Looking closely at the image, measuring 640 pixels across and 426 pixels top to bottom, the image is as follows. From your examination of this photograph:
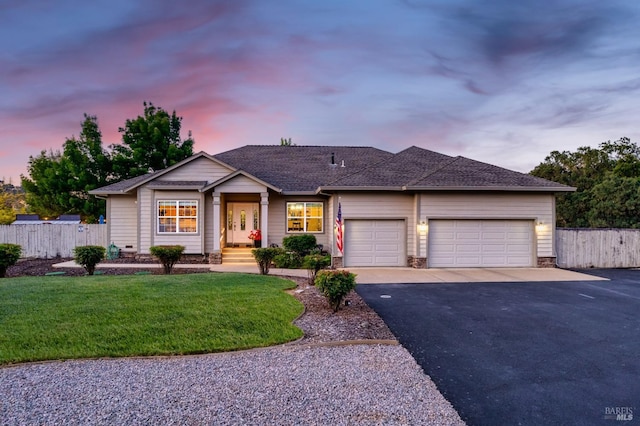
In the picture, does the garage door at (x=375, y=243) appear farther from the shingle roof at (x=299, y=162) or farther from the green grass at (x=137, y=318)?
the green grass at (x=137, y=318)

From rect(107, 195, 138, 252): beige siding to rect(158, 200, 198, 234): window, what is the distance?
6.52 feet

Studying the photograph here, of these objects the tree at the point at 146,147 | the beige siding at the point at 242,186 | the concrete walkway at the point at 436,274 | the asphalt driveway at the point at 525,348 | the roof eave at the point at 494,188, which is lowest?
the concrete walkway at the point at 436,274

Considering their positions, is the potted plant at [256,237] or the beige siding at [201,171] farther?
the potted plant at [256,237]

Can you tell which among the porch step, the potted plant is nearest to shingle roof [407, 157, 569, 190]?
the potted plant

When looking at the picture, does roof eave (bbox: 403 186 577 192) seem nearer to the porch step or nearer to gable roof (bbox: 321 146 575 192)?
gable roof (bbox: 321 146 575 192)

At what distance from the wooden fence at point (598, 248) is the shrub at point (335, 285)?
38.3ft

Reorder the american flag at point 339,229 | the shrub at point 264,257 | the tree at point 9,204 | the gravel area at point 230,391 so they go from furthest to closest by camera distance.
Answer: the tree at point 9,204 < the american flag at point 339,229 < the shrub at point 264,257 < the gravel area at point 230,391

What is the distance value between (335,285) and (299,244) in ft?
24.8

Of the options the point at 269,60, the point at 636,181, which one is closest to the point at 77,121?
the point at 269,60

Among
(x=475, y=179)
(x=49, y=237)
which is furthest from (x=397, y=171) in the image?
(x=49, y=237)

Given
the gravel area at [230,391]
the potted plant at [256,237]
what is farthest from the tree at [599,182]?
the gravel area at [230,391]

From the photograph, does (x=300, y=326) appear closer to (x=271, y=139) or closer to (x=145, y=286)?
(x=145, y=286)

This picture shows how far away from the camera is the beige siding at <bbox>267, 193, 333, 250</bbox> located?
50.6 ft

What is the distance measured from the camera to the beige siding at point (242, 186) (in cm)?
1437
